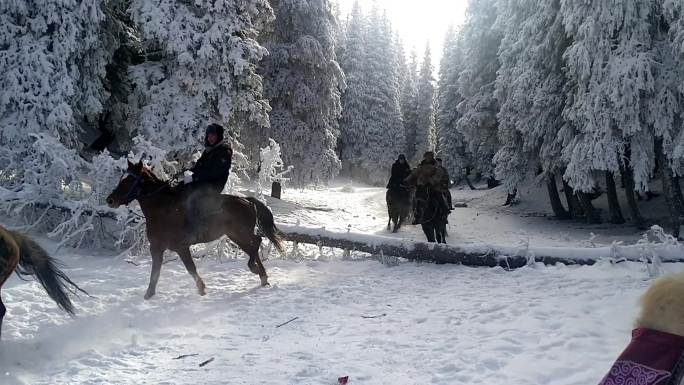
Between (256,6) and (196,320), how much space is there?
13.4m

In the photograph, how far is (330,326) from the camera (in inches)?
245

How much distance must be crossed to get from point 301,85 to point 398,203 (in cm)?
849

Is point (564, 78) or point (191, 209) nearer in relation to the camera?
point (191, 209)

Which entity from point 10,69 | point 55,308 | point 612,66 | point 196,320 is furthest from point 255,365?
point 612,66

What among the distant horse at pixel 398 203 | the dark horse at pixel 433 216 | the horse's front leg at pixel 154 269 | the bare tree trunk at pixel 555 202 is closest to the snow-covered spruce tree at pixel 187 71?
the distant horse at pixel 398 203

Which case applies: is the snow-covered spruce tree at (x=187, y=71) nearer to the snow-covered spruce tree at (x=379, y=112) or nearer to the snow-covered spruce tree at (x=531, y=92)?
the snow-covered spruce tree at (x=531, y=92)

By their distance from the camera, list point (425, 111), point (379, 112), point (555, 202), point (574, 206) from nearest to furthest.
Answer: point (574, 206) → point (555, 202) → point (379, 112) → point (425, 111)

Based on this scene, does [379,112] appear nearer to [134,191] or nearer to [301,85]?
[301,85]

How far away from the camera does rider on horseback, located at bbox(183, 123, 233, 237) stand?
304 inches

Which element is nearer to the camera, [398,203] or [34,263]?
[34,263]

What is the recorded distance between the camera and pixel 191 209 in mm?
7758

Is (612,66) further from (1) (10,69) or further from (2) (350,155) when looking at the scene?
(2) (350,155)

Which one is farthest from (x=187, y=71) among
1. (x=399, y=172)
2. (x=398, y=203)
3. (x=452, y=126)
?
(x=452, y=126)

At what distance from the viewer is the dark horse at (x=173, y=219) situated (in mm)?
7367
